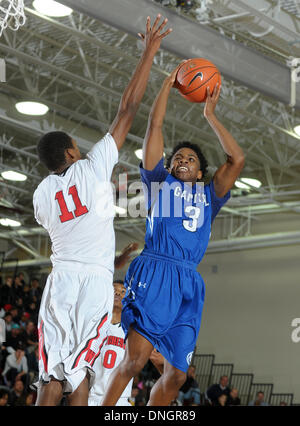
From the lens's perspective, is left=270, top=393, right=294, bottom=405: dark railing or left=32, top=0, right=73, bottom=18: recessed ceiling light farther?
left=270, top=393, right=294, bottom=405: dark railing

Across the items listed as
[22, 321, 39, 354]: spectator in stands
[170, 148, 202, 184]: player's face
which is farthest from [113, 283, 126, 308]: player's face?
[22, 321, 39, 354]: spectator in stands

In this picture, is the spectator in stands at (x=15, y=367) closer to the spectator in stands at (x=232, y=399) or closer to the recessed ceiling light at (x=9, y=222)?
the spectator in stands at (x=232, y=399)

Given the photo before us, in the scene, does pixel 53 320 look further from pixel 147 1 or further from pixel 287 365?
pixel 287 365

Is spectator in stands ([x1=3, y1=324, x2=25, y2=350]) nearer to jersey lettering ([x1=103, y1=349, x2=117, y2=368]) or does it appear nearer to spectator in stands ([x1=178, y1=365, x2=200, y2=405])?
spectator in stands ([x1=178, y1=365, x2=200, y2=405])

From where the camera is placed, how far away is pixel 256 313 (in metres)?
19.5

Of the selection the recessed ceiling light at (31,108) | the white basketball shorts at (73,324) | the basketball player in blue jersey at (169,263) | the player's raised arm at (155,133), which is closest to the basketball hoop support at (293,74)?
the basketball player in blue jersey at (169,263)

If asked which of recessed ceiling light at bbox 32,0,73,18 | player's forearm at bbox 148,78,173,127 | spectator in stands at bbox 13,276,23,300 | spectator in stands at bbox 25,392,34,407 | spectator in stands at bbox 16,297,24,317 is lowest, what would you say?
Result: spectator in stands at bbox 25,392,34,407

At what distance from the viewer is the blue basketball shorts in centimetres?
426

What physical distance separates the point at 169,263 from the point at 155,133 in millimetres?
827

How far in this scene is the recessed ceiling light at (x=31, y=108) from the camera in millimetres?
13203

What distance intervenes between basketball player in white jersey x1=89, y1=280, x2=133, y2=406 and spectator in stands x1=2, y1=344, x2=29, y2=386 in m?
7.75

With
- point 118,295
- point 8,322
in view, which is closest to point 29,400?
point 8,322

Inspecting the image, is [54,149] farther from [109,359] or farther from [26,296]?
[26,296]

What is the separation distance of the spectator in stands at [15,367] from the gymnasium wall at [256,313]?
7752 mm
